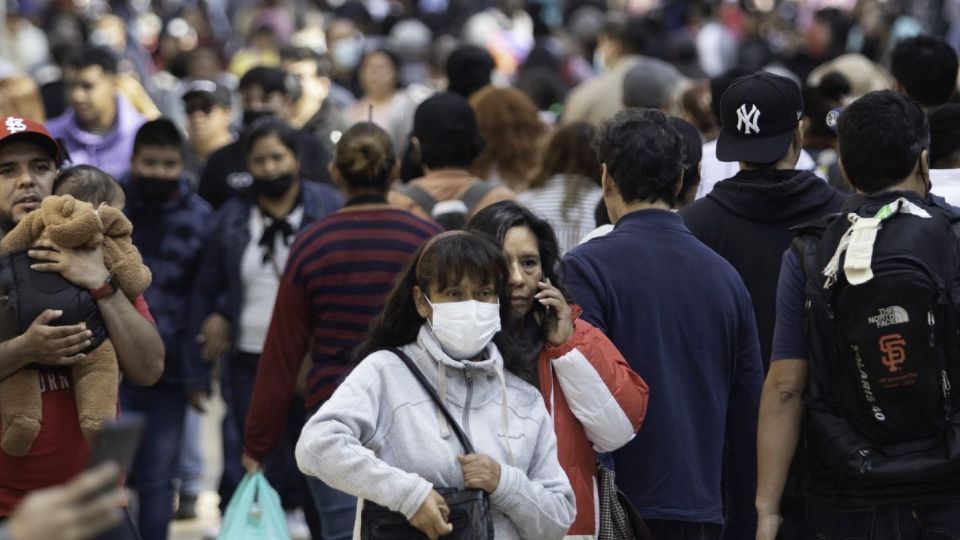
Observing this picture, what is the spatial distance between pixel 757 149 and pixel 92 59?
5255 mm

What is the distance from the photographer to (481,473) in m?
4.61

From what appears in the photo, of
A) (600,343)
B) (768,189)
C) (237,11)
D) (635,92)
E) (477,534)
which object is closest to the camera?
(477,534)

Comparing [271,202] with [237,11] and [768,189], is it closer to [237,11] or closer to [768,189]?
[768,189]

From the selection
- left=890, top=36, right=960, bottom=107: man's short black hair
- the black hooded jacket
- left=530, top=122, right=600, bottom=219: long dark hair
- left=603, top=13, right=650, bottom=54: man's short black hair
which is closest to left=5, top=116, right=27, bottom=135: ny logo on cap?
the black hooded jacket

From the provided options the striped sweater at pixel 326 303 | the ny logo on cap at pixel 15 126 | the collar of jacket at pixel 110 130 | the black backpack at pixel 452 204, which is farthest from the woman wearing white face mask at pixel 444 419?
the collar of jacket at pixel 110 130

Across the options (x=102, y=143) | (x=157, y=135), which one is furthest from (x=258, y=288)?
(x=102, y=143)

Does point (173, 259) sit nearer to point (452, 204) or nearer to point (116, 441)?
point (452, 204)

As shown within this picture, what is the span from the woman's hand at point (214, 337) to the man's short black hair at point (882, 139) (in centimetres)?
383

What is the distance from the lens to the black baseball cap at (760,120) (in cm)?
587

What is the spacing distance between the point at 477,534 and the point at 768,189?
5.89 ft

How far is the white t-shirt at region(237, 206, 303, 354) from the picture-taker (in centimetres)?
801

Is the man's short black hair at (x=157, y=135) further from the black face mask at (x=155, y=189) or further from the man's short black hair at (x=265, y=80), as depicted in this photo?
the man's short black hair at (x=265, y=80)

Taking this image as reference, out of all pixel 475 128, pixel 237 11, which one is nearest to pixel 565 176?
pixel 475 128

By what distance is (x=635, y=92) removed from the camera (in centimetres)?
962
